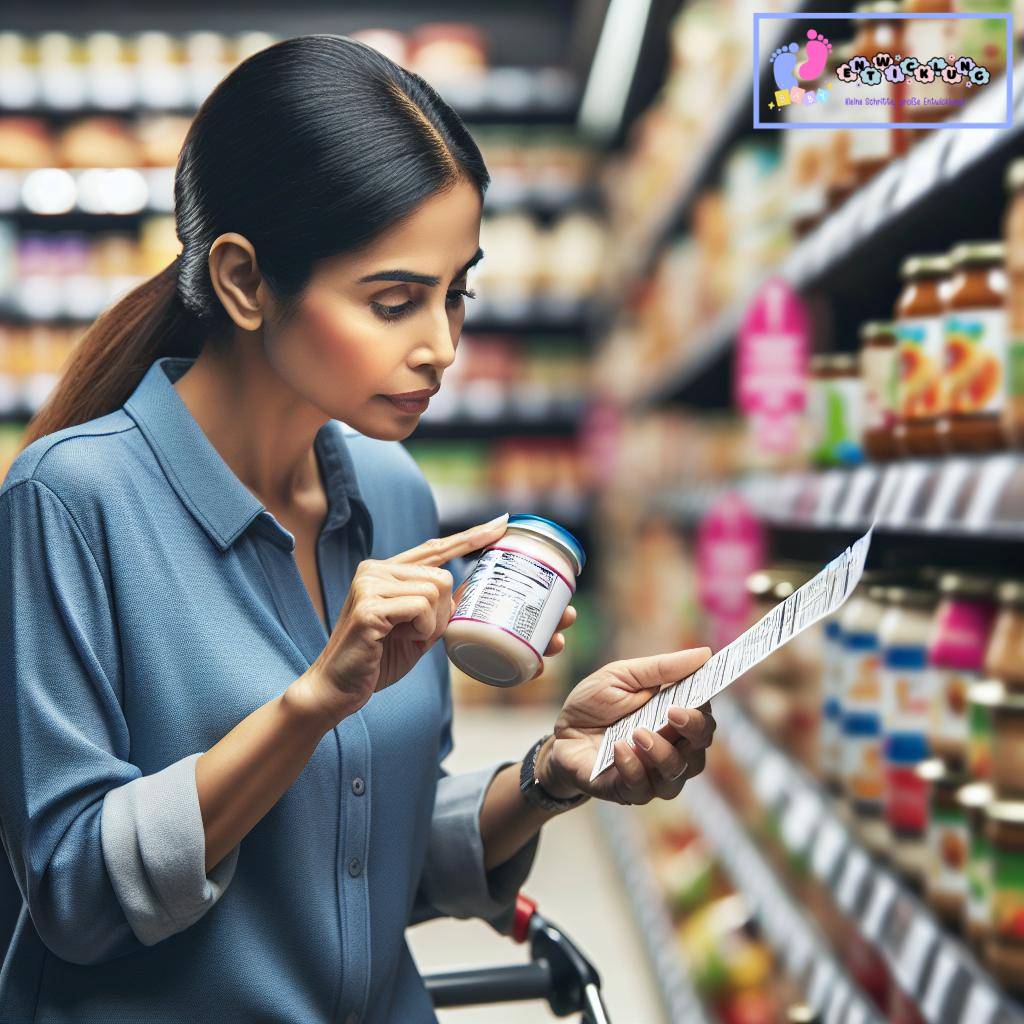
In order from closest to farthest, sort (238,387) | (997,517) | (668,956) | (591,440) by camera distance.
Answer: (238,387)
(997,517)
(668,956)
(591,440)

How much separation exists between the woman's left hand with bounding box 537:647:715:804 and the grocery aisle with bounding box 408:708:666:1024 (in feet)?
3.88

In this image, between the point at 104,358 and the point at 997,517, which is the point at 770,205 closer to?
the point at 997,517

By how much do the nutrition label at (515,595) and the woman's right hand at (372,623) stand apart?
26mm

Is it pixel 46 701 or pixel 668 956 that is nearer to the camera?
pixel 46 701

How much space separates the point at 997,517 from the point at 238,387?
2.13 ft

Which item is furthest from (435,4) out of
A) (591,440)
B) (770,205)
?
(770,205)

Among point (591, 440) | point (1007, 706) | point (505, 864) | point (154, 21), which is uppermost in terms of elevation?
point (154, 21)

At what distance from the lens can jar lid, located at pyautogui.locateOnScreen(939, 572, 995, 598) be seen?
1.36m

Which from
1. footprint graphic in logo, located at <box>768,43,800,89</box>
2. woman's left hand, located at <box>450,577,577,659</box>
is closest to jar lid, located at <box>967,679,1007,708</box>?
woman's left hand, located at <box>450,577,577,659</box>

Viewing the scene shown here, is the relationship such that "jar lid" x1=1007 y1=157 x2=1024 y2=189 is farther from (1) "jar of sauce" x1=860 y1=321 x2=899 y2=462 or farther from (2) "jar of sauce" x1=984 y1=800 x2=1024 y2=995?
(2) "jar of sauce" x1=984 y1=800 x2=1024 y2=995

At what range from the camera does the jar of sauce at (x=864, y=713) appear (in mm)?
1667

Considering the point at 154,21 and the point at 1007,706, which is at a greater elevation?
the point at 154,21

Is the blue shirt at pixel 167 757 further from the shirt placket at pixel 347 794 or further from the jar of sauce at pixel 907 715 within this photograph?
the jar of sauce at pixel 907 715

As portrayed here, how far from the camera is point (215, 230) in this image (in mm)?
990
